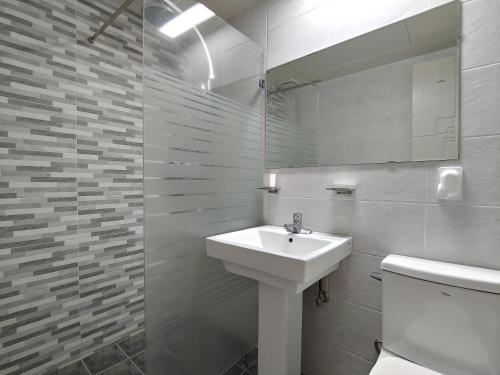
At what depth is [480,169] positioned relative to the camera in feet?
3.30

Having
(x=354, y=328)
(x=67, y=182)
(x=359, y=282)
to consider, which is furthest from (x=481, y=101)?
(x=67, y=182)

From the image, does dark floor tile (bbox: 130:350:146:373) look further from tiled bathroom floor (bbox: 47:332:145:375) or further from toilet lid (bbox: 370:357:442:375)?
toilet lid (bbox: 370:357:442:375)

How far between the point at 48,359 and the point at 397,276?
2.01 metres

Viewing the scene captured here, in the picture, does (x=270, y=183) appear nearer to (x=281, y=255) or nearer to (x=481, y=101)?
(x=281, y=255)

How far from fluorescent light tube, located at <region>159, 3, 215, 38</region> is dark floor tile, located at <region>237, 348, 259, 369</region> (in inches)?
76.8

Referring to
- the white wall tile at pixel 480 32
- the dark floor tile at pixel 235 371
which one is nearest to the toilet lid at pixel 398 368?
the dark floor tile at pixel 235 371

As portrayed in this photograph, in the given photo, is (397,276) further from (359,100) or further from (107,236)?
(107,236)

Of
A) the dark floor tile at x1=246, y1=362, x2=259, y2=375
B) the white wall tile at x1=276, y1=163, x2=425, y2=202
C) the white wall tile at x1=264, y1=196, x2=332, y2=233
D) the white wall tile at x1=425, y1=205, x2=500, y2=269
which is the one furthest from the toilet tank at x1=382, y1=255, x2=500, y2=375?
the dark floor tile at x1=246, y1=362, x2=259, y2=375

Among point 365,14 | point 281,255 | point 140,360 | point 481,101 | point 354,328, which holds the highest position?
point 365,14

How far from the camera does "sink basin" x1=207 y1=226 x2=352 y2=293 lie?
970mm

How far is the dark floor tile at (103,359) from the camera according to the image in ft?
5.21

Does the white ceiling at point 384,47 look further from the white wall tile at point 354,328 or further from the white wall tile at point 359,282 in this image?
the white wall tile at point 354,328

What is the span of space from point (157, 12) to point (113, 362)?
82.7 inches

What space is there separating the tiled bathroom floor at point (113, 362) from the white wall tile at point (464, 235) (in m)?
1.86
